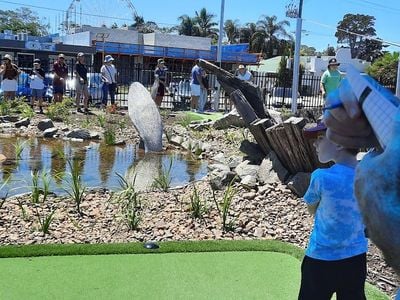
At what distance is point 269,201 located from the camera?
6348 mm

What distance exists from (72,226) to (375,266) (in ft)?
9.24

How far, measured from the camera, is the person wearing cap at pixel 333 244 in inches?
107

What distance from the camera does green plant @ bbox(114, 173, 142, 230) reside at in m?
5.30

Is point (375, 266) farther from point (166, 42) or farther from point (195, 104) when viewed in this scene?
point (166, 42)

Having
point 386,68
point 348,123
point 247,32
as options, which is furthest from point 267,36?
point 348,123

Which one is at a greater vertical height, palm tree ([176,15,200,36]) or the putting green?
palm tree ([176,15,200,36])

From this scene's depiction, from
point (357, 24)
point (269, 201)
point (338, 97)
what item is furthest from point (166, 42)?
point (338, 97)

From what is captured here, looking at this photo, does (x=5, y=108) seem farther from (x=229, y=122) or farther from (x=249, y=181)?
(x=249, y=181)

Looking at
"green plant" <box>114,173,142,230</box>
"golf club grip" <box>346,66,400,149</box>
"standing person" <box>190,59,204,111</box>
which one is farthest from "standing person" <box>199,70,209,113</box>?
"golf club grip" <box>346,66,400,149</box>

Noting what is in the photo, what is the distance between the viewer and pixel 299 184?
6.42 meters

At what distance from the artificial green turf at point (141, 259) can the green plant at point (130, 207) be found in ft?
1.69

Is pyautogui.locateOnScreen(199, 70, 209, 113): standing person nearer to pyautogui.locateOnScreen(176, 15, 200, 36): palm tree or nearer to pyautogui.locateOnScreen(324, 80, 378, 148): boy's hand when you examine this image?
pyautogui.locateOnScreen(324, 80, 378, 148): boy's hand

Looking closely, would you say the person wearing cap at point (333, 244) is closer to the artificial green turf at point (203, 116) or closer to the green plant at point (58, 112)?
the green plant at point (58, 112)

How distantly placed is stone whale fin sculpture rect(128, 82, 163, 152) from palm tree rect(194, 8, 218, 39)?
72872 mm
